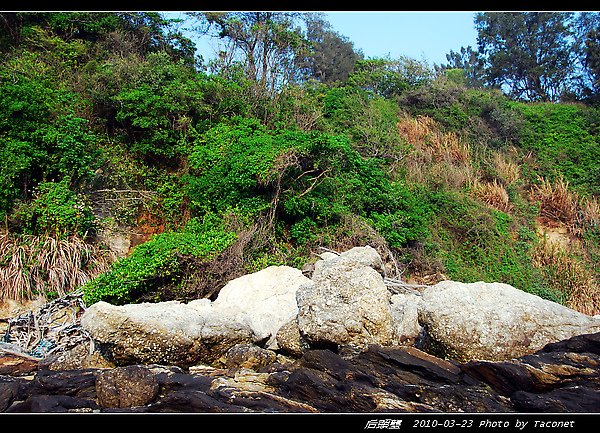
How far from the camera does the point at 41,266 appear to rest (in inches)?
361

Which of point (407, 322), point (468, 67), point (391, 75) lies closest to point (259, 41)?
point (391, 75)

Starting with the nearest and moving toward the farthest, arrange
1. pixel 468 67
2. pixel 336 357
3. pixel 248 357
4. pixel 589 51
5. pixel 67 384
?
1. pixel 67 384
2. pixel 336 357
3. pixel 248 357
4. pixel 589 51
5. pixel 468 67

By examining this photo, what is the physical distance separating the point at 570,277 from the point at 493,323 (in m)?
8.38

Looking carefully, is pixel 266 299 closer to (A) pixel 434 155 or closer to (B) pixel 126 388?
(B) pixel 126 388

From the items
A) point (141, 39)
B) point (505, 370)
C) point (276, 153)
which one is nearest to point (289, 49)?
point (141, 39)

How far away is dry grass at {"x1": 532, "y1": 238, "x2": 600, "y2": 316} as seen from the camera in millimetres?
12016

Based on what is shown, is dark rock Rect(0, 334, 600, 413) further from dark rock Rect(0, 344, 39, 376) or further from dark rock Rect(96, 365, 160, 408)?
dark rock Rect(0, 344, 39, 376)

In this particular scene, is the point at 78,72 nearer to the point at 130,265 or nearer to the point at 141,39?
the point at 141,39

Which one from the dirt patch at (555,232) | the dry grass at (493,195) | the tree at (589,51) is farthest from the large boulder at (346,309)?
the tree at (589,51)

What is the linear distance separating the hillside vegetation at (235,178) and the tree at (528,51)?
18.3ft

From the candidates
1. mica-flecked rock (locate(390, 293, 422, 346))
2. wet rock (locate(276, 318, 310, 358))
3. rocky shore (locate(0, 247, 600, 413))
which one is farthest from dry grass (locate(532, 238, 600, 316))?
wet rock (locate(276, 318, 310, 358))

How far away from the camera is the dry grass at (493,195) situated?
14773 mm

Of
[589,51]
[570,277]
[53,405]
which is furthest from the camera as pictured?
[589,51]

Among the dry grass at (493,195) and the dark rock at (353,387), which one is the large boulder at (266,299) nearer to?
the dark rock at (353,387)
